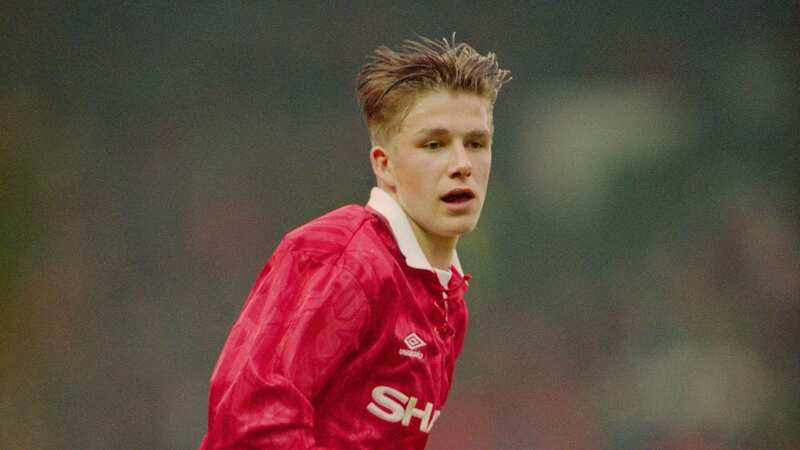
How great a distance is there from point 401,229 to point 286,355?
0.33 metres

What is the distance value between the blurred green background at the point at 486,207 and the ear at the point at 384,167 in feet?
6.75

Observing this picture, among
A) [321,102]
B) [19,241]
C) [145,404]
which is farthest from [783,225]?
[19,241]

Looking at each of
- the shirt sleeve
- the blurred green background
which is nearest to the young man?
the shirt sleeve

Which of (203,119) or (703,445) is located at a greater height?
(203,119)

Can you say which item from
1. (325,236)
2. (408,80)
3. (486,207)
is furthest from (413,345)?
(486,207)

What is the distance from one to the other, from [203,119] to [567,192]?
1.42 meters

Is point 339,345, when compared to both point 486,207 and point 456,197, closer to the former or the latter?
point 456,197

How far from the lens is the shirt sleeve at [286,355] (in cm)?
141

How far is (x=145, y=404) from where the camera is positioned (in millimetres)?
3623

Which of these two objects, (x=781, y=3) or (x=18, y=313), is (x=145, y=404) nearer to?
(x=18, y=313)

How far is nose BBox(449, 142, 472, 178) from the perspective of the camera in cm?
165

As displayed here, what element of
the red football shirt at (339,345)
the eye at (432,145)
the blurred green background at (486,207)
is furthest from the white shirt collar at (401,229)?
the blurred green background at (486,207)

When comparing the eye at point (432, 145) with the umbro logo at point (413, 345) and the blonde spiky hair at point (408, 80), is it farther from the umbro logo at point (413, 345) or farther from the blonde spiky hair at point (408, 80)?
the umbro logo at point (413, 345)

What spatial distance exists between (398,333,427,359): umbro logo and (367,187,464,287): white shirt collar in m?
0.12
